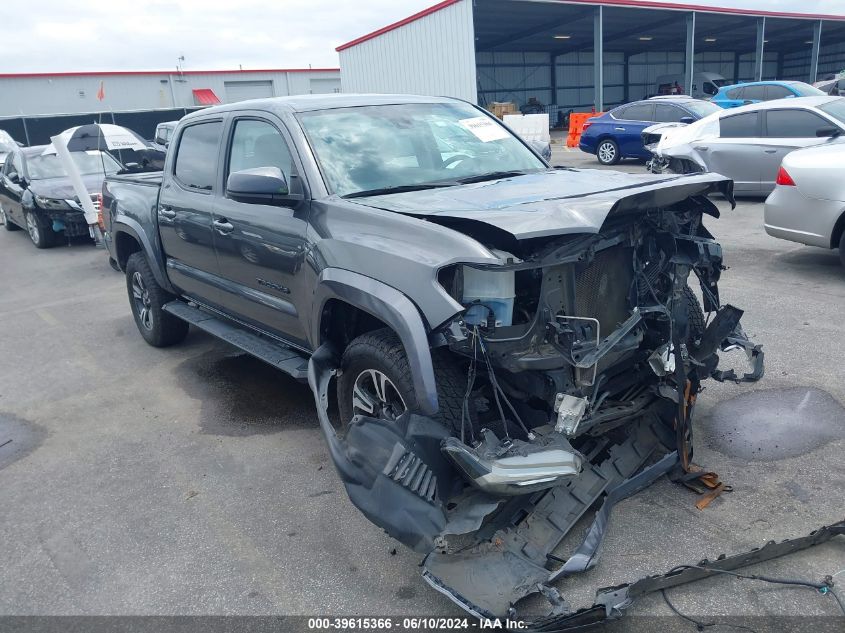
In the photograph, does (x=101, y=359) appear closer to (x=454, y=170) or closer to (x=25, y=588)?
(x=25, y=588)

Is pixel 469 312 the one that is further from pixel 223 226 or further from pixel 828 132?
pixel 828 132

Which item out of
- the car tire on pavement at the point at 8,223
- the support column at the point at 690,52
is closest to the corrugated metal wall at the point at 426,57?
the support column at the point at 690,52

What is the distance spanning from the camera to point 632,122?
16562 mm

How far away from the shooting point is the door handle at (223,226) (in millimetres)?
4491

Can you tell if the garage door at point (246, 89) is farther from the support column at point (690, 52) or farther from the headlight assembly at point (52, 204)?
the headlight assembly at point (52, 204)

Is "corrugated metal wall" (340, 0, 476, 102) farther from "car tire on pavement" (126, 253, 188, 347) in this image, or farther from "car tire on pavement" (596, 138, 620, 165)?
"car tire on pavement" (126, 253, 188, 347)

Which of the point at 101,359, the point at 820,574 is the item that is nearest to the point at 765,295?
the point at 820,574

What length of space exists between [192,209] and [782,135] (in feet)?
29.1

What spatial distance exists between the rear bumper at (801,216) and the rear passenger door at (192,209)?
17.3 ft

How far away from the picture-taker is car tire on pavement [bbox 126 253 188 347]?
6.08 m

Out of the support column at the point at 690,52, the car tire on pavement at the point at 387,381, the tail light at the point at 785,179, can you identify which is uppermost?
the support column at the point at 690,52

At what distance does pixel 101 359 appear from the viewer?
6.27m

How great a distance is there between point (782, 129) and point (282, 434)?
29.9 feet

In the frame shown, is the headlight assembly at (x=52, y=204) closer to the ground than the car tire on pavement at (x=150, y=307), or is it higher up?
higher up
